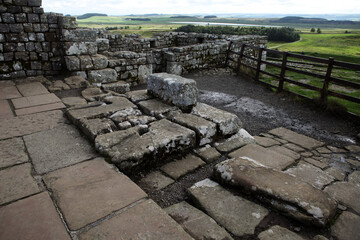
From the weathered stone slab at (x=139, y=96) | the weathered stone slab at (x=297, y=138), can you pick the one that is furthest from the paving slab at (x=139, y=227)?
the weathered stone slab at (x=297, y=138)

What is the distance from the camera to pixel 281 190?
2.41 m

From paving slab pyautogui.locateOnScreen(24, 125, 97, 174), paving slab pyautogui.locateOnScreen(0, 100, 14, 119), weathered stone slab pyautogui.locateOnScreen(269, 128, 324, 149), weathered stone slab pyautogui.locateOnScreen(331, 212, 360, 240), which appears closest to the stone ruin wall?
paving slab pyautogui.locateOnScreen(0, 100, 14, 119)

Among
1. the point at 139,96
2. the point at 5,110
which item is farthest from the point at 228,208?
the point at 5,110

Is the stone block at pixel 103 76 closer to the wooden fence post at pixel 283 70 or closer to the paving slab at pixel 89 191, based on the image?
the paving slab at pixel 89 191

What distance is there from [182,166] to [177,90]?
4.84ft

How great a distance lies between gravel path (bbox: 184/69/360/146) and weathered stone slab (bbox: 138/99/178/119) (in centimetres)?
222

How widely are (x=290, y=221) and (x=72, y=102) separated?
13.2 ft

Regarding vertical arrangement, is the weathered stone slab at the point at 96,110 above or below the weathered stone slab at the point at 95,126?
above

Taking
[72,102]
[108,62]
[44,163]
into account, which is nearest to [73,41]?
[108,62]

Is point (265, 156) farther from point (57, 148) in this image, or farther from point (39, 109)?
point (39, 109)

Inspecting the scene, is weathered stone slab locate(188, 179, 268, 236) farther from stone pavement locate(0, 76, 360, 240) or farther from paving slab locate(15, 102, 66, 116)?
paving slab locate(15, 102, 66, 116)

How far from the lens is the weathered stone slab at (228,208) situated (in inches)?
85.9

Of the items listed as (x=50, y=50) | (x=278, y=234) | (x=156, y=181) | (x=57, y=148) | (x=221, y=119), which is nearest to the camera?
(x=278, y=234)

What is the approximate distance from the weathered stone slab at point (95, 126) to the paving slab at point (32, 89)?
6.90ft
